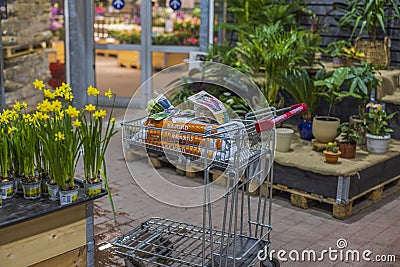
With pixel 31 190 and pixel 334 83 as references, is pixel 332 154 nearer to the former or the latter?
pixel 334 83

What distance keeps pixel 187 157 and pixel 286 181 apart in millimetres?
1926

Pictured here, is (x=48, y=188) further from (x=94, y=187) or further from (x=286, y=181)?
(x=286, y=181)

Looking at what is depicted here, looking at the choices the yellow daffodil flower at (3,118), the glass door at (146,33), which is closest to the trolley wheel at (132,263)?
the yellow daffodil flower at (3,118)

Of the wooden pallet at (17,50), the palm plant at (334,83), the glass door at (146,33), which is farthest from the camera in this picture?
the glass door at (146,33)

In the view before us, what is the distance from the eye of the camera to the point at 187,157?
2893mm

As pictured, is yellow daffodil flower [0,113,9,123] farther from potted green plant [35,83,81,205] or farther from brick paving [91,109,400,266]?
brick paving [91,109,400,266]

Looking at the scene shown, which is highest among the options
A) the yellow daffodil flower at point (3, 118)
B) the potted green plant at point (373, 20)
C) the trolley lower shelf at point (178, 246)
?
the potted green plant at point (373, 20)

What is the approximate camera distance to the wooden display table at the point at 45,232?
2549mm

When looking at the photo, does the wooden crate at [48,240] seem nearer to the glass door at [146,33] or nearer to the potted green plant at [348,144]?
the potted green plant at [348,144]

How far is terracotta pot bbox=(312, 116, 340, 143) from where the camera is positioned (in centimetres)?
486

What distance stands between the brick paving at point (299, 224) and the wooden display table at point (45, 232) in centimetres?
62

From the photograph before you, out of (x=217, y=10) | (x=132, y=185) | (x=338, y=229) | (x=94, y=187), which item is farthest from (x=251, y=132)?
(x=217, y=10)

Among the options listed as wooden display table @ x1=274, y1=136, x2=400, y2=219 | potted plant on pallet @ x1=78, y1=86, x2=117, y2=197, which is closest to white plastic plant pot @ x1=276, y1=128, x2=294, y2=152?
wooden display table @ x1=274, y1=136, x2=400, y2=219

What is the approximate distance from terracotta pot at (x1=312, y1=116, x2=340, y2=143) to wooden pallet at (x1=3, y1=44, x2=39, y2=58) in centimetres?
406
